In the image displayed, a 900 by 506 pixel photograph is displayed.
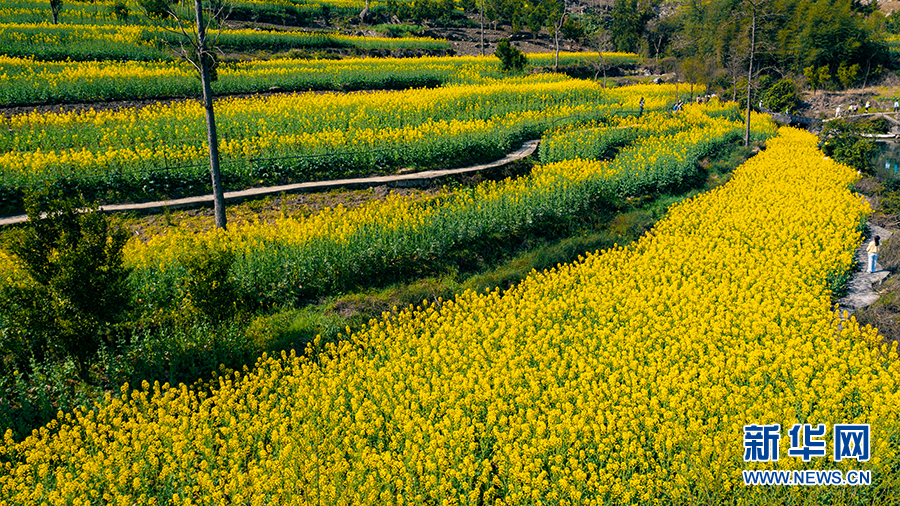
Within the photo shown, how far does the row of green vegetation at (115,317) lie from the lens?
9305 mm

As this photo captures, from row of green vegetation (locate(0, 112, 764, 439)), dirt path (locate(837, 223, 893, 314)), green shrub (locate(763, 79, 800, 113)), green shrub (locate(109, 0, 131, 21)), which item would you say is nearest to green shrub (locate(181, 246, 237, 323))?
row of green vegetation (locate(0, 112, 764, 439))

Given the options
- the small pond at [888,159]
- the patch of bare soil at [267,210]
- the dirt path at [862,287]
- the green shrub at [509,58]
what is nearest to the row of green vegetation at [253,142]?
the patch of bare soil at [267,210]

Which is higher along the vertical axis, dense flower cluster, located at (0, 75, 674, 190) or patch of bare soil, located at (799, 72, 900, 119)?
patch of bare soil, located at (799, 72, 900, 119)

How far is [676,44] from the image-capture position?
2926 inches

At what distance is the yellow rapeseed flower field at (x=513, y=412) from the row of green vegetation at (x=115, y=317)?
0.58m

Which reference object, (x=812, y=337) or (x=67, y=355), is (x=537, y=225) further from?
(x=67, y=355)

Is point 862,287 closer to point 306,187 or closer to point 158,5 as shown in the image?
point 306,187

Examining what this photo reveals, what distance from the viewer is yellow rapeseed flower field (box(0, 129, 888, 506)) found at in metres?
7.38

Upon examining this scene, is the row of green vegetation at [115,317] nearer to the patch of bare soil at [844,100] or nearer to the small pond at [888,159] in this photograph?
the small pond at [888,159]

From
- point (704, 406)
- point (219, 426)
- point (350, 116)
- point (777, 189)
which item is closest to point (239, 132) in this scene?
point (350, 116)

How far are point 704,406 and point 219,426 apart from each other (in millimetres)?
7892

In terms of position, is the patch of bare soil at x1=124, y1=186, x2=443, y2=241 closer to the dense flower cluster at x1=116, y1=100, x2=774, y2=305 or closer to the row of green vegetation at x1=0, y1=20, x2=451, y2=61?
the dense flower cluster at x1=116, y1=100, x2=774, y2=305

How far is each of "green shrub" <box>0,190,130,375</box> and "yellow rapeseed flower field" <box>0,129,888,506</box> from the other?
139 centimetres

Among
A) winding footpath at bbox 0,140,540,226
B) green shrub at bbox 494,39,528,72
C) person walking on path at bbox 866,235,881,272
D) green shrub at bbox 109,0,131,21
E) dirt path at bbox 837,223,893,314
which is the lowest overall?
dirt path at bbox 837,223,893,314
